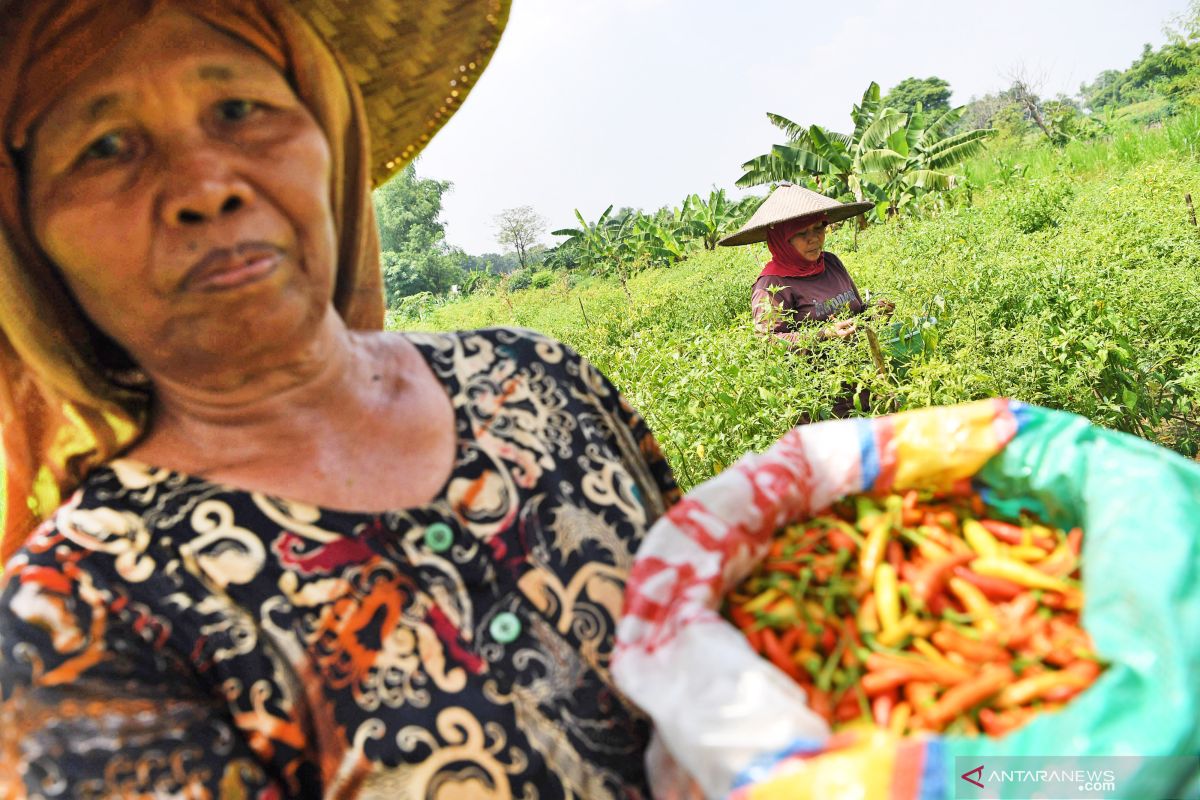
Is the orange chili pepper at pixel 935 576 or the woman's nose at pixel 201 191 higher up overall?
the woman's nose at pixel 201 191

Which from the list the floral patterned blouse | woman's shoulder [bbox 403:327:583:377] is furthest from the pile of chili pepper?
woman's shoulder [bbox 403:327:583:377]

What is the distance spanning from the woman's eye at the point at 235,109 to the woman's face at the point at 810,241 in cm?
398

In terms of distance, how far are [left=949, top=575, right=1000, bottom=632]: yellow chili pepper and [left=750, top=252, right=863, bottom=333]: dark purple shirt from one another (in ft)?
10.6

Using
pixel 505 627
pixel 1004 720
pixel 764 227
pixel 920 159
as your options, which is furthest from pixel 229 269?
pixel 920 159

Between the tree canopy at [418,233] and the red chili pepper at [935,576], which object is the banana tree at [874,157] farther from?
the tree canopy at [418,233]

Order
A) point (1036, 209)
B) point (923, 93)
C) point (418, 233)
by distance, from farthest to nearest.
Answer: point (923, 93), point (418, 233), point (1036, 209)

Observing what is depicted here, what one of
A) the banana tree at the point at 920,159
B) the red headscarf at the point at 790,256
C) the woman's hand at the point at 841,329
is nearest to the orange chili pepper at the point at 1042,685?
the woman's hand at the point at 841,329

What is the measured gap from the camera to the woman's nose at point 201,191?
95cm

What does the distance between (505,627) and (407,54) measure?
111 cm

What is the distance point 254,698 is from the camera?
893 millimetres

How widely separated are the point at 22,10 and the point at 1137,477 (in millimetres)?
1498

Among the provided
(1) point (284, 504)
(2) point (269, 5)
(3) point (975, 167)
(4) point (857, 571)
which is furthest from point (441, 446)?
(3) point (975, 167)

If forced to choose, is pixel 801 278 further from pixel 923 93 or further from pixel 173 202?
pixel 923 93

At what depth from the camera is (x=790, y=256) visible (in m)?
4.75
